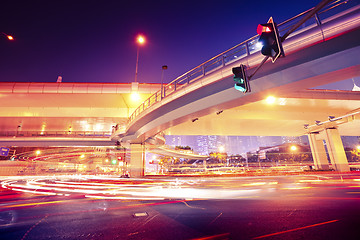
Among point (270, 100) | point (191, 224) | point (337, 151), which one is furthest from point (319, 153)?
point (191, 224)

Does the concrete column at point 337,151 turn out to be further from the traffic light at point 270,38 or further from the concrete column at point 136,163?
the traffic light at point 270,38

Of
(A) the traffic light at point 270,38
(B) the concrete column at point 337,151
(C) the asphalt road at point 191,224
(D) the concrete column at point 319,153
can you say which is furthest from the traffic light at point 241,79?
(D) the concrete column at point 319,153

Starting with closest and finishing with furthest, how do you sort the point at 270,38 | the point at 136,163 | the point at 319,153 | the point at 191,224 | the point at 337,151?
the point at 270,38 → the point at 191,224 → the point at 136,163 → the point at 337,151 → the point at 319,153

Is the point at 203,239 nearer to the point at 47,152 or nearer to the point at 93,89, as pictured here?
the point at 93,89

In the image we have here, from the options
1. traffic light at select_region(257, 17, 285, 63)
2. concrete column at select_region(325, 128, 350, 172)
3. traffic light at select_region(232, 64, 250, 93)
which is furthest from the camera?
concrete column at select_region(325, 128, 350, 172)

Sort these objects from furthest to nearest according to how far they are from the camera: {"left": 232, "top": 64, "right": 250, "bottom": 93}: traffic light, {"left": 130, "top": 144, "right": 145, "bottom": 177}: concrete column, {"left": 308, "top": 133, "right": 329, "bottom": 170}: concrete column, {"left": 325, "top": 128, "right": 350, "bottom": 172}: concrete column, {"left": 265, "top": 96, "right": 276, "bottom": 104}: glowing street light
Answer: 1. {"left": 308, "top": 133, "right": 329, "bottom": 170}: concrete column
2. {"left": 325, "top": 128, "right": 350, "bottom": 172}: concrete column
3. {"left": 130, "top": 144, "right": 145, "bottom": 177}: concrete column
4. {"left": 265, "top": 96, "right": 276, "bottom": 104}: glowing street light
5. {"left": 232, "top": 64, "right": 250, "bottom": 93}: traffic light

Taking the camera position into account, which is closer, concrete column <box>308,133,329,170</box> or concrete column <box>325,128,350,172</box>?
concrete column <box>325,128,350,172</box>

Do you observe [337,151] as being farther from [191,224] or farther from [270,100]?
[191,224]

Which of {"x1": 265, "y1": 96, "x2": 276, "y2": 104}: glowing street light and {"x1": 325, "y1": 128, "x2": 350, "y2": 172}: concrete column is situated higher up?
{"x1": 265, "y1": 96, "x2": 276, "y2": 104}: glowing street light

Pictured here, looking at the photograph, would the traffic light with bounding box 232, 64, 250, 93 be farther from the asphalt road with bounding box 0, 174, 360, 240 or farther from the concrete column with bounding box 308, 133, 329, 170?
the concrete column with bounding box 308, 133, 329, 170

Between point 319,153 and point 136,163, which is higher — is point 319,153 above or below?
above

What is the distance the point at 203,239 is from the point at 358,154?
82.6 metres

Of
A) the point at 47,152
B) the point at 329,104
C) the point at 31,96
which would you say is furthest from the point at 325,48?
the point at 47,152

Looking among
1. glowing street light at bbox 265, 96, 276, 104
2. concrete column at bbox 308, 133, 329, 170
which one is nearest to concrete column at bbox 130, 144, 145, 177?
glowing street light at bbox 265, 96, 276, 104
